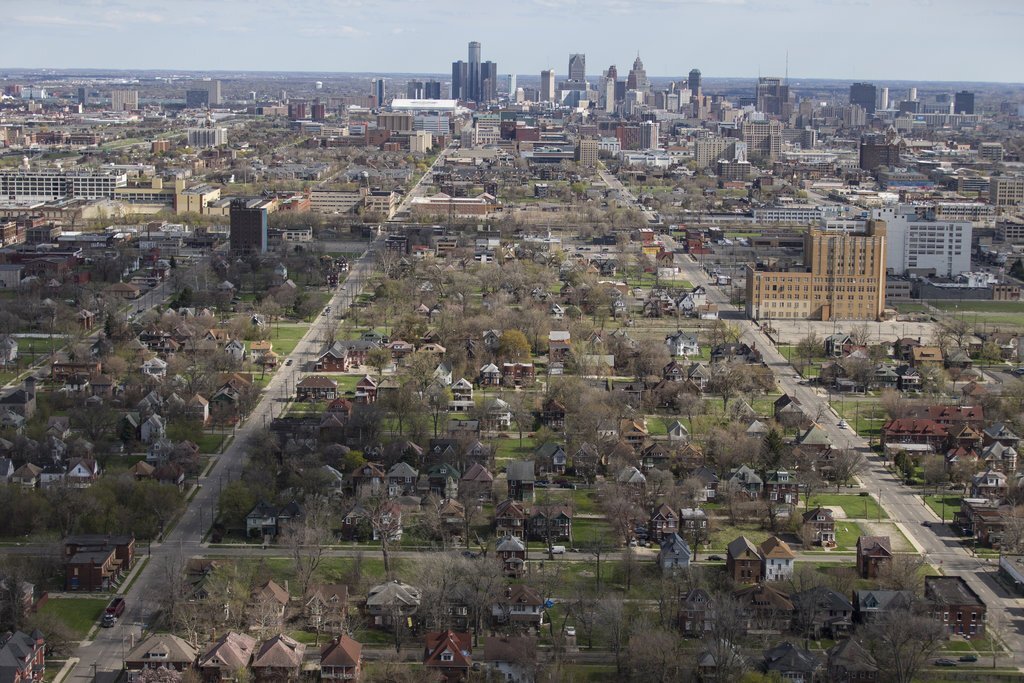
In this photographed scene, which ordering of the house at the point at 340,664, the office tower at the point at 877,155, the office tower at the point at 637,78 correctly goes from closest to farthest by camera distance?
the house at the point at 340,664, the office tower at the point at 877,155, the office tower at the point at 637,78

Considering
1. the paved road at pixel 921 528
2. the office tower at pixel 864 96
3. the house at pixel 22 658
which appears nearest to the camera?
the house at pixel 22 658

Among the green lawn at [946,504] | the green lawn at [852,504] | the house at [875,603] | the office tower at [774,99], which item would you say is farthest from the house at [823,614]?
the office tower at [774,99]

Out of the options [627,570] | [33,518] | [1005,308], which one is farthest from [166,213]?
[627,570]

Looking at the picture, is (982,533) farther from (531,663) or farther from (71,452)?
(71,452)

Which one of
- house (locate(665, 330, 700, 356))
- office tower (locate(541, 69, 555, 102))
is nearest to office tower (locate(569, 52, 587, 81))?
office tower (locate(541, 69, 555, 102))

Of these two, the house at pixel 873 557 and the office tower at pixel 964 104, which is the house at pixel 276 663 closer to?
the house at pixel 873 557

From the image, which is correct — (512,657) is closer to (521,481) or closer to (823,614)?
(823,614)

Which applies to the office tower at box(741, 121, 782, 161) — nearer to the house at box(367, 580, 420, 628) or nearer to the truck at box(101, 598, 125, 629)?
the house at box(367, 580, 420, 628)
